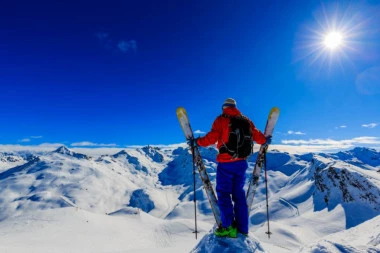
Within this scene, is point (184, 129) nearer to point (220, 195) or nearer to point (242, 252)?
point (220, 195)

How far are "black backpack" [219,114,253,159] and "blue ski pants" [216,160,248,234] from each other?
0.28 metres

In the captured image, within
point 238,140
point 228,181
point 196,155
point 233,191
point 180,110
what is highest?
point 180,110

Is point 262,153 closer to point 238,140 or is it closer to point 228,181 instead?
point 238,140

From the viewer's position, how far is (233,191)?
762cm

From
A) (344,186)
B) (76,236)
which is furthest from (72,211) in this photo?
(344,186)

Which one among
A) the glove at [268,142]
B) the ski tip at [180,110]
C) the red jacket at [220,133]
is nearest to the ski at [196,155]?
the ski tip at [180,110]

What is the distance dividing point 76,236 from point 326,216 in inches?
5069

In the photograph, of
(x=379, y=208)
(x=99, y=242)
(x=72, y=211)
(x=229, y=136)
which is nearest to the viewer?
(x=229, y=136)

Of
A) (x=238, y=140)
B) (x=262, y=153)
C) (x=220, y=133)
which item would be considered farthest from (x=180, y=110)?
(x=262, y=153)

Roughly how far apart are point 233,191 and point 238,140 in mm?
1369

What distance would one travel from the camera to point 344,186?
5842 inches

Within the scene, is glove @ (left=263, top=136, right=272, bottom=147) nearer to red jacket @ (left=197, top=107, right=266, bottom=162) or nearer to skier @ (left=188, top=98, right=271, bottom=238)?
skier @ (left=188, top=98, right=271, bottom=238)

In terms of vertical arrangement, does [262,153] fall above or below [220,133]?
below

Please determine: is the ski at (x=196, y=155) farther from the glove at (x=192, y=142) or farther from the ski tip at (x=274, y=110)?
the ski tip at (x=274, y=110)
